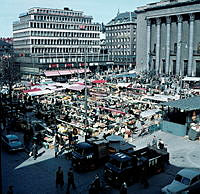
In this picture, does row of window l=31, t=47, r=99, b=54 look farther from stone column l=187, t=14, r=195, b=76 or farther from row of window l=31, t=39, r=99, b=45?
stone column l=187, t=14, r=195, b=76

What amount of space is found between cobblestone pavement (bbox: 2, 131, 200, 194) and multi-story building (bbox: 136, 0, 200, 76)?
151ft

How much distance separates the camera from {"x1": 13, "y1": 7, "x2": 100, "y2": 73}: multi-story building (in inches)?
3324

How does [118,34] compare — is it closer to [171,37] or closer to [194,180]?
[171,37]

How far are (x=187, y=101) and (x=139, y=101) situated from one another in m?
11.1

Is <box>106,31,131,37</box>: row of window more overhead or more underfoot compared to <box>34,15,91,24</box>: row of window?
more underfoot

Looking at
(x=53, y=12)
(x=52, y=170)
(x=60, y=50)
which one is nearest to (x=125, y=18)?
(x=53, y=12)

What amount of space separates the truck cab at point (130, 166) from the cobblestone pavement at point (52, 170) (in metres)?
0.51

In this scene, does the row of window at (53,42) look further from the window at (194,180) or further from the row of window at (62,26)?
the window at (194,180)

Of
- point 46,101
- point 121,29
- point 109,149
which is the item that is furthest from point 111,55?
point 109,149

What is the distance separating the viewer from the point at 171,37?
248 feet

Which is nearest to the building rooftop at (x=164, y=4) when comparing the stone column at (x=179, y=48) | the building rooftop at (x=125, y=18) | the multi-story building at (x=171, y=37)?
the multi-story building at (x=171, y=37)

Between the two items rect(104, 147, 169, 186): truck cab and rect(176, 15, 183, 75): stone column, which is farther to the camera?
rect(176, 15, 183, 75): stone column

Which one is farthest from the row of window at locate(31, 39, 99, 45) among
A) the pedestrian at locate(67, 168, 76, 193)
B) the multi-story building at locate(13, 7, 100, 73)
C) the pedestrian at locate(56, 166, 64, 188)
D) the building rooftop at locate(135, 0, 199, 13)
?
the pedestrian at locate(67, 168, 76, 193)

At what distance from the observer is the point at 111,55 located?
109m
